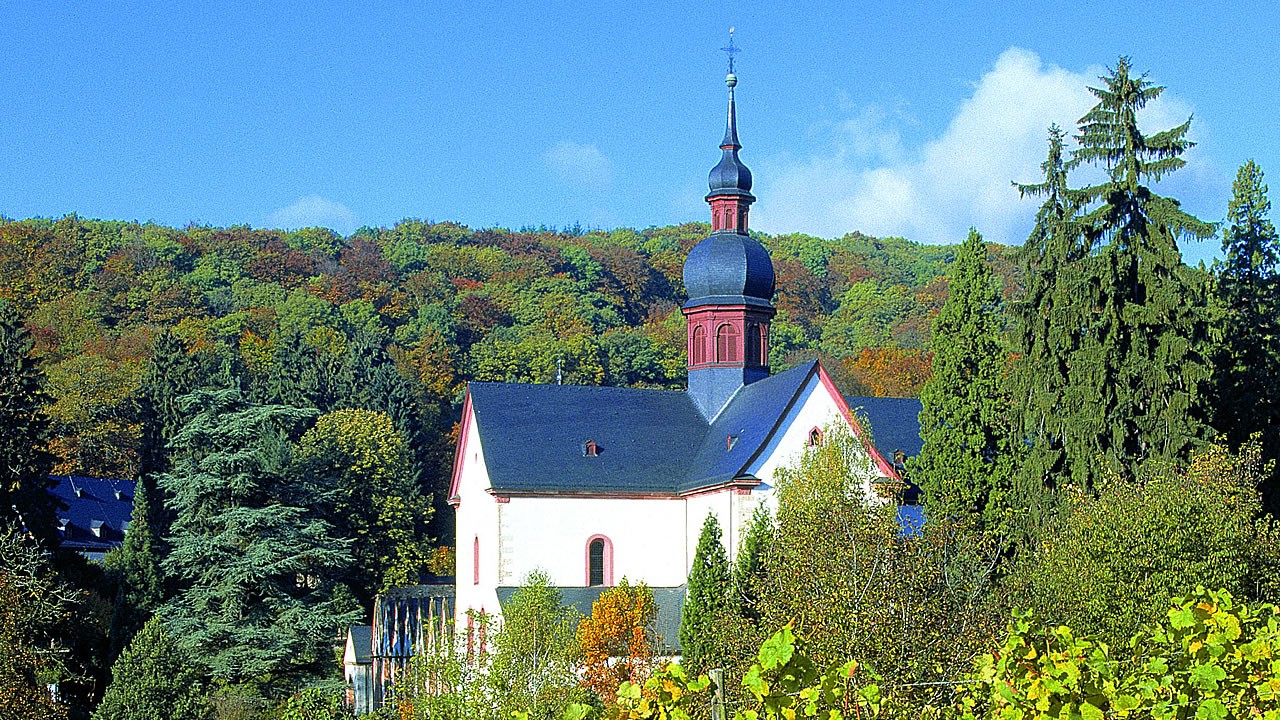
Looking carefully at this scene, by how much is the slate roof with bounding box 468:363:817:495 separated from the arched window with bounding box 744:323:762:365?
105 cm

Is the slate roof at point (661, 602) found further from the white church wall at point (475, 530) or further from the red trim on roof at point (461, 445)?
the red trim on roof at point (461, 445)

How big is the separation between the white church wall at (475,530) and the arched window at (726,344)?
6.99 meters

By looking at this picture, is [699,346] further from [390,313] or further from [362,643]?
[390,313]

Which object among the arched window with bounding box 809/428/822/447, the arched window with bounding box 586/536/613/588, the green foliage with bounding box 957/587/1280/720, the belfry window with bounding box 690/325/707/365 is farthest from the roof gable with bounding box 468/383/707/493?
the green foliage with bounding box 957/587/1280/720

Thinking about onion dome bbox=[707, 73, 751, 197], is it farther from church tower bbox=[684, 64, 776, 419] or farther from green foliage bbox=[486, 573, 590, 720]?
green foliage bbox=[486, 573, 590, 720]

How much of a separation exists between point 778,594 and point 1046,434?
8.95 meters

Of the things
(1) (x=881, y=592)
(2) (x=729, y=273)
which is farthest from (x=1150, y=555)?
(2) (x=729, y=273)

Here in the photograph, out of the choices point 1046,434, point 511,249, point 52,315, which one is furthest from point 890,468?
point 511,249

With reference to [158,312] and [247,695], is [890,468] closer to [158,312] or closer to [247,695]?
[247,695]

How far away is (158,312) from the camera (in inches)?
3034

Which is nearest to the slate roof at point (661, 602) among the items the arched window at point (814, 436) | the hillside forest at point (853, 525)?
the hillside forest at point (853, 525)

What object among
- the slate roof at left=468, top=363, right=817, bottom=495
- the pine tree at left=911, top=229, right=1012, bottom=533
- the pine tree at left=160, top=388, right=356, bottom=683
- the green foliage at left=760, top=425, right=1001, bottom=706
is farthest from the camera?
the pine tree at left=160, top=388, right=356, bottom=683

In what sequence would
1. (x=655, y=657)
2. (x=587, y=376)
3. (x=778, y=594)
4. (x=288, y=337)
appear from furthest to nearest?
(x=587, y=376) < (x=288, y=337) < (x=655, y=657) < (x=778, y=594)

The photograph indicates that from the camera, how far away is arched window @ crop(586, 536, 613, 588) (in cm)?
3681
